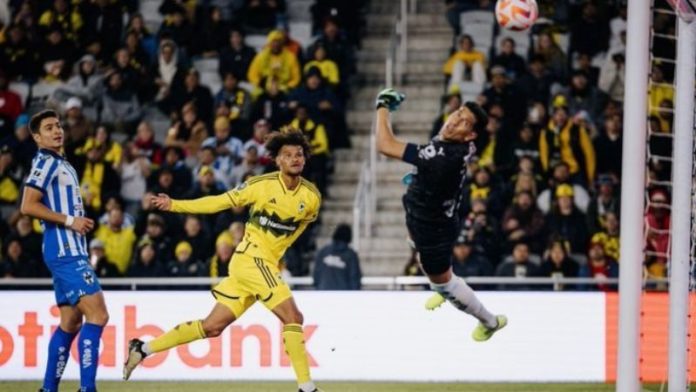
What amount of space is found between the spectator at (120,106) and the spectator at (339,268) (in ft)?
15.4

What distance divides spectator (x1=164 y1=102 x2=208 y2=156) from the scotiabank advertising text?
169 inches

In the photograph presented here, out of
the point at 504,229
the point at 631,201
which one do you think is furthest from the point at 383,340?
the point at 631,201

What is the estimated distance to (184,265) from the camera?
18281 mm

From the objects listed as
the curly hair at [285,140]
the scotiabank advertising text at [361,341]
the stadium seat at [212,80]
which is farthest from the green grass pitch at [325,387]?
the stadium seat at [212,80]

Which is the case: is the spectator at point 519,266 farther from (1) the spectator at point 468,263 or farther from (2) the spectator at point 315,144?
(2) the spectator at point 315,144

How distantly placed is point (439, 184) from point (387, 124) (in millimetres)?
763

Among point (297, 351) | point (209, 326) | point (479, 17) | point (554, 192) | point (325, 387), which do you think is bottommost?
point (325, 387)

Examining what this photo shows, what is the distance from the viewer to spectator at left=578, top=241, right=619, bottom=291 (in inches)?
715

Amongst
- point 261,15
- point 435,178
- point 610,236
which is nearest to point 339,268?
point 610,236

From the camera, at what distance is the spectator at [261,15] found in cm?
2194

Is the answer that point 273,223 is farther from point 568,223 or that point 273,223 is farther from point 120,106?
point 120,106

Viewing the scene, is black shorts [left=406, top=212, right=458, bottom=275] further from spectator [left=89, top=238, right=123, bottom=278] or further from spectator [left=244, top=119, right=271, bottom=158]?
spectator [left=244, top=119, right=271, bottom=158]

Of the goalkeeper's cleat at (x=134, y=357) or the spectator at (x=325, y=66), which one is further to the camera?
the spectator at (x=325, y=66)

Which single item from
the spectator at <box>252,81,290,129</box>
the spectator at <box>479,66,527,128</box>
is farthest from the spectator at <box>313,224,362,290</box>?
the spectator at <box>479,66,527,128</box>
